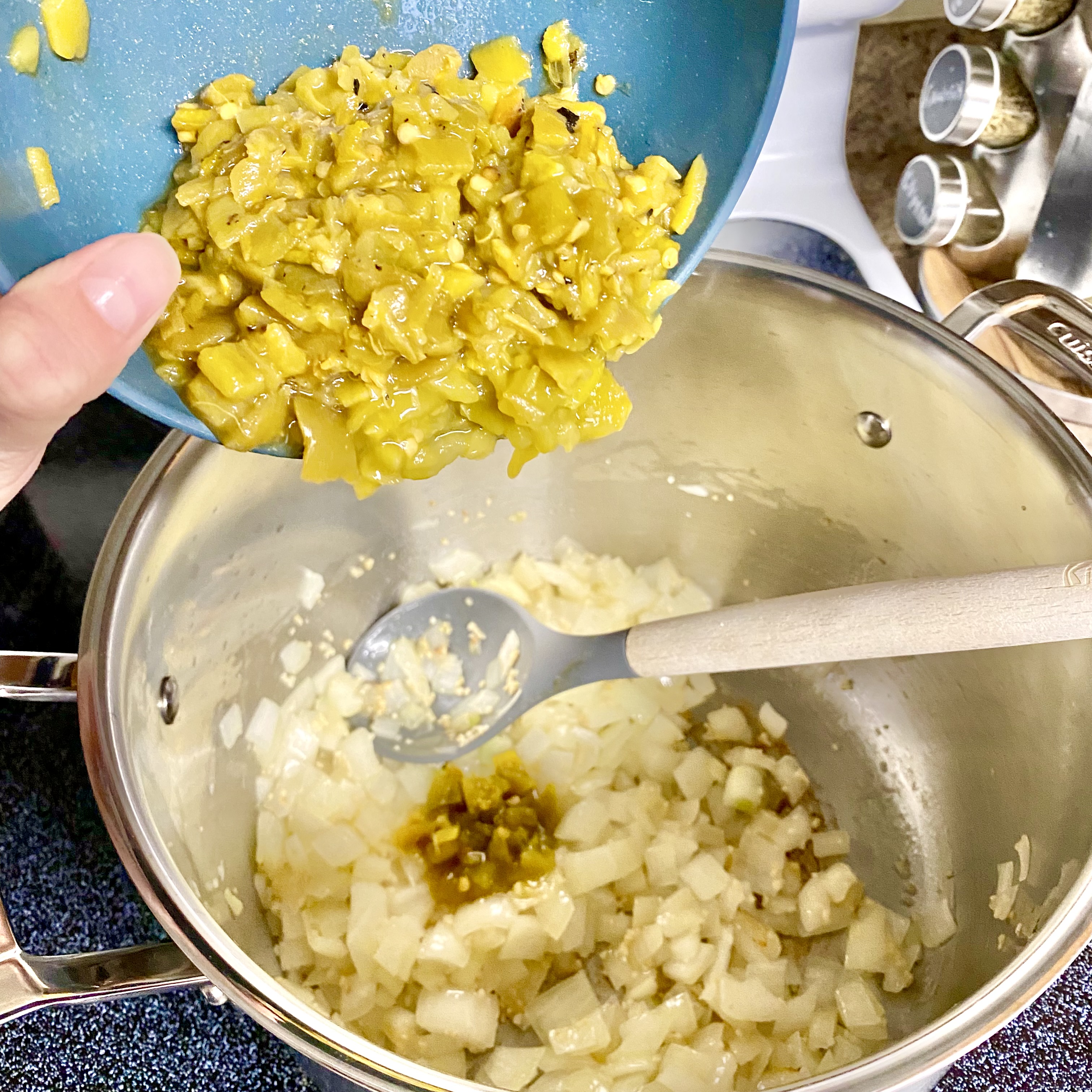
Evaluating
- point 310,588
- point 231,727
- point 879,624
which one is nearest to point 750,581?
point 879,624

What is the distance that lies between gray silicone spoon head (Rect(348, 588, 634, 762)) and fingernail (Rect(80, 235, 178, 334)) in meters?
0.65

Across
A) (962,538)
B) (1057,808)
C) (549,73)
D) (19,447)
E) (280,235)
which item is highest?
(549,73)

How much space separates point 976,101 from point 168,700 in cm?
106

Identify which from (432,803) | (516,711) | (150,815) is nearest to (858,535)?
(516,711)

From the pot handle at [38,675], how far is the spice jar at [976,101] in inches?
42.2

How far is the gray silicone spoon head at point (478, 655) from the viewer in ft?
3.81

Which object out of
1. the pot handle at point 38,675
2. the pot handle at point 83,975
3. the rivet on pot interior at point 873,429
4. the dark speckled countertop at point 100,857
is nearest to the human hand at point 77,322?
the pot handle at point 38,675

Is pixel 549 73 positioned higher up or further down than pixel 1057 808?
higher up


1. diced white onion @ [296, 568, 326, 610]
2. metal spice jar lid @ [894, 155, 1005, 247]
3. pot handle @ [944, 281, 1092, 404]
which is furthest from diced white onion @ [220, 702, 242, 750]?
metal spice jar lid @ [894, 155, 1005, 247]

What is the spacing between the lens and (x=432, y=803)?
45.9 inches

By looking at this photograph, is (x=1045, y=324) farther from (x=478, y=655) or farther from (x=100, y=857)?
(x=100, y=857)

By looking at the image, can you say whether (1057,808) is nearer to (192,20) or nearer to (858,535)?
(858,535)

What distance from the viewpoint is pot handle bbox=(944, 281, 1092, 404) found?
962 millimetres

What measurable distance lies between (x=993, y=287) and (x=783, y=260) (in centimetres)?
23
